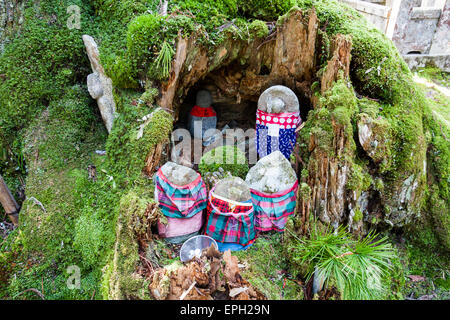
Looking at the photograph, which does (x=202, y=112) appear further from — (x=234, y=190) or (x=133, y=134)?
(x=234, y=190)

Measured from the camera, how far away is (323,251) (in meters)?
3.53

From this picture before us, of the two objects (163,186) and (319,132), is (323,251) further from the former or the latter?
(163,186)

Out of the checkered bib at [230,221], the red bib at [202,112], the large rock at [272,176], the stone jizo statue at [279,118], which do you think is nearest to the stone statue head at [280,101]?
the stone jizo statue at [279,118]

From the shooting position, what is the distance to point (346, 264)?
3307mm

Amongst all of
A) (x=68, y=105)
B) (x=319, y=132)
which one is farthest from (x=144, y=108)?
(x=319, y=132)

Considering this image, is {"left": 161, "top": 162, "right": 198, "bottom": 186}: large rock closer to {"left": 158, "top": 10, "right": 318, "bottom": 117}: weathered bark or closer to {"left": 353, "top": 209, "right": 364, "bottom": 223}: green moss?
{"left": 158, "top": 10, "right": 318, "bottom": 117}: weathered bark

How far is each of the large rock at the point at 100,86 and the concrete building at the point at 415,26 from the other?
969cm

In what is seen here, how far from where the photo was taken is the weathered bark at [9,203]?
4750mm

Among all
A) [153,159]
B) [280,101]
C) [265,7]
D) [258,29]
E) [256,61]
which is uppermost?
[265,7]

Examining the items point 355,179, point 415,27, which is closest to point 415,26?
point 415,27

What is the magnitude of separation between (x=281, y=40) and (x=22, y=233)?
5.27 meters

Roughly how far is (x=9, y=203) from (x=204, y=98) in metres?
4.13

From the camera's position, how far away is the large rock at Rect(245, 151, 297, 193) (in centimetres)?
427

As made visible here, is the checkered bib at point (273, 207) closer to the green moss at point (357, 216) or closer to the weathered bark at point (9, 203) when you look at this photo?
the green moss at point (357, 216)
